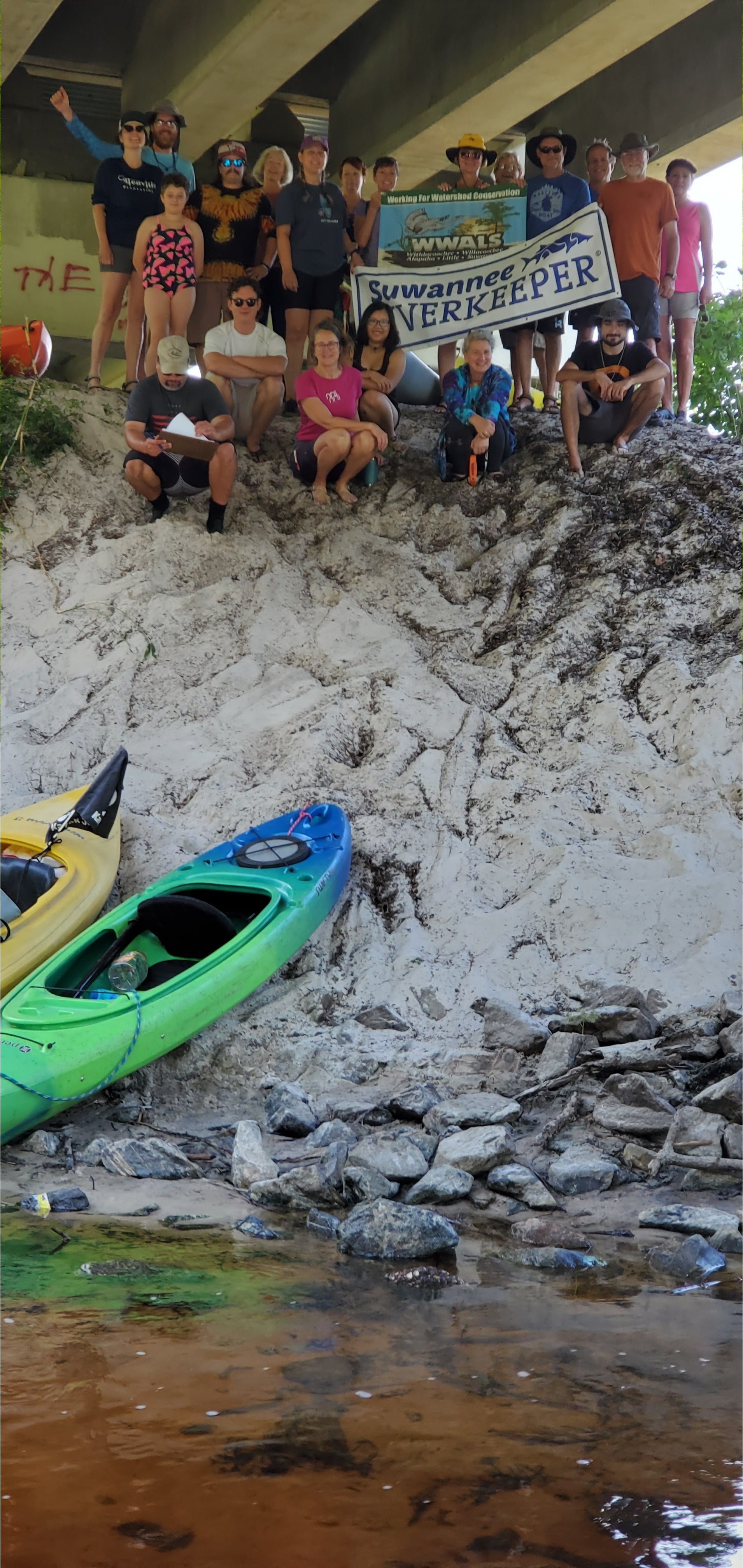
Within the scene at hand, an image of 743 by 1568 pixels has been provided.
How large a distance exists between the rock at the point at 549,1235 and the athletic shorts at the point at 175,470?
486 centimetres

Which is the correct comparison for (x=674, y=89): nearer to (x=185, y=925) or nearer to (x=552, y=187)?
(x=552, y=187)

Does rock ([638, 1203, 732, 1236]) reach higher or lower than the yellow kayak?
lower

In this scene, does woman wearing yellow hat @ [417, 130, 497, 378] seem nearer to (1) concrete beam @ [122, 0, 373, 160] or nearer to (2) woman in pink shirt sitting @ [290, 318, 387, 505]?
(2) woman in pink shirt sitting @ [290, 318, 387, 505]

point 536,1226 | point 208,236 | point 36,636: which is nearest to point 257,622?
point 36,636

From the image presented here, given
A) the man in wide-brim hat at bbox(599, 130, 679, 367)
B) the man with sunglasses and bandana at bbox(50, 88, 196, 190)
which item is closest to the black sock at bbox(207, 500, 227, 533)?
the man with sunglasses and bandana at bbox(50, 88, 196, 190)

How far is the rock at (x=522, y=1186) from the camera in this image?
3.78 metres

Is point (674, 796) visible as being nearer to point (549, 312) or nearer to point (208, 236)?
point (549, 312)

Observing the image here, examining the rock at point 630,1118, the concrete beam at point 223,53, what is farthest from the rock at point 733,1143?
the concrete beam at point 223,53

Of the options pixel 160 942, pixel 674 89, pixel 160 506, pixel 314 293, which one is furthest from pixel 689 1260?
pixel 674 89

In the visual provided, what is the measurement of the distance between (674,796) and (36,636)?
3637mm

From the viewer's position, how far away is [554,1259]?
3393 millimetres

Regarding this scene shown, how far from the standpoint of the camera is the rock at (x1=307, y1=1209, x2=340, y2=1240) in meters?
3.57

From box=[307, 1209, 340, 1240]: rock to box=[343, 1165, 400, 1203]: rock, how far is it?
0.10m

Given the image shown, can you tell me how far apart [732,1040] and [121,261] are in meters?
5.72
